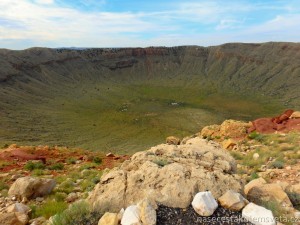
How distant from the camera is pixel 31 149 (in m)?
22.2

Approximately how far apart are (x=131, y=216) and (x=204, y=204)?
135 centimetres

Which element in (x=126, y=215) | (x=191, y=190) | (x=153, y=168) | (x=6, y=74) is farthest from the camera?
(x=6, y=74)

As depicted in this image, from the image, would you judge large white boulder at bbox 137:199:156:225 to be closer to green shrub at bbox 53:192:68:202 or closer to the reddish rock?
green shrub at bbox 53:192:68:202

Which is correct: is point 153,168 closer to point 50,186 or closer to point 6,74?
point 50,186

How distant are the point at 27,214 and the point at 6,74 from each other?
110889 millimetres

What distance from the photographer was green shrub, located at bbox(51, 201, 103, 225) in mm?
5912

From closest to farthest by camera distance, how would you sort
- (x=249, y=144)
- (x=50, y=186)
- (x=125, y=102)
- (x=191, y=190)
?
(x=191, y=190)
(x=50, y=186)
(x=249, y=144)
(x=125, y=102)

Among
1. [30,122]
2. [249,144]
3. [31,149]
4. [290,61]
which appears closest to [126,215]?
[249,144]

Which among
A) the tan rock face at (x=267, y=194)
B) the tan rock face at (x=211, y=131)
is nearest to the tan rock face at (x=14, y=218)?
the tan rock face at (x=267, y=194)

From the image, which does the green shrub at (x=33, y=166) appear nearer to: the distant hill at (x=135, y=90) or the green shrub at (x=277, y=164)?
the green shrub at (x=277, y=164)

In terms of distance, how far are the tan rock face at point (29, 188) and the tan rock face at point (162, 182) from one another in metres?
3.74

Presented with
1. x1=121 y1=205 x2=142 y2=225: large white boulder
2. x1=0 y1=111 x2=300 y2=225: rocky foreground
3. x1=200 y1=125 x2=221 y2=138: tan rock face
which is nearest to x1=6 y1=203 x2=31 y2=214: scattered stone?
x1=0 y1=111 x2=300 y2=225: rocky foreground

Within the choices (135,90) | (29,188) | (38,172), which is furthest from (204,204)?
(135,90)

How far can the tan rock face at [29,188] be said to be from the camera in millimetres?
9656
